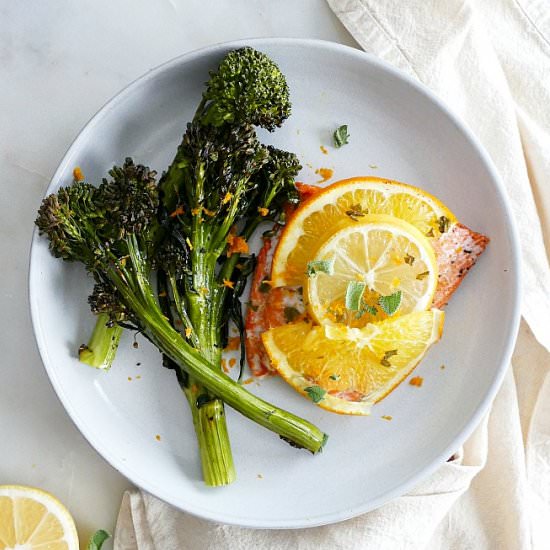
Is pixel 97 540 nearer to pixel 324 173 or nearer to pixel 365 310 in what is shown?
pixel 365 310

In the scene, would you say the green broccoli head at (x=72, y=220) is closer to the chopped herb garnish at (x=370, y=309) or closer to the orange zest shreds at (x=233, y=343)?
the orange zest shreds at (x=233, y=343)

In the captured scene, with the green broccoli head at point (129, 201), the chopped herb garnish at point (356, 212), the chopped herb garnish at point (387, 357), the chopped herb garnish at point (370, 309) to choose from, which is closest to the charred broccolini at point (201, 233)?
the green broccoli head at point (129, 201)

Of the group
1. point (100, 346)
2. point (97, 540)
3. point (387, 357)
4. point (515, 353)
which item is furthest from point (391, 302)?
point (97, 540)

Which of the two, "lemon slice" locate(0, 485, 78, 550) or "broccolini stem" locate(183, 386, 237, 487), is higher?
"broccolini stem" locate(183, 386, 237, 487)

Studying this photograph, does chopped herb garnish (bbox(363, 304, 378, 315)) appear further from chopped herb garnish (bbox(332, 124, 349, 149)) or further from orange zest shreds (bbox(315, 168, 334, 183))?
chopped herb garnish (bbox(332, 124, 349, 149))

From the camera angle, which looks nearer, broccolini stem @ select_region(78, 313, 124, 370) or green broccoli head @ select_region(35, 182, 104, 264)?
green broccoli head @ select_region(35, 182, 104, 264)

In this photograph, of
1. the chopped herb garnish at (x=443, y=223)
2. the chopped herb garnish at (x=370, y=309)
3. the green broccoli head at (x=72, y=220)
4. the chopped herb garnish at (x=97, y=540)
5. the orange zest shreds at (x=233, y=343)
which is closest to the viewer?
the green broccoli head at (x=72, y=220)

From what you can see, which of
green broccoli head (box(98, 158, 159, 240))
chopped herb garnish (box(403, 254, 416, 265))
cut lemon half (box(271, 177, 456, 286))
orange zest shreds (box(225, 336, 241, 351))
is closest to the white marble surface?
green broccoli head (box(98, 158, 159, 240))

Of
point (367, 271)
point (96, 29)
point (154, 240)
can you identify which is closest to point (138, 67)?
point (96, 29)
